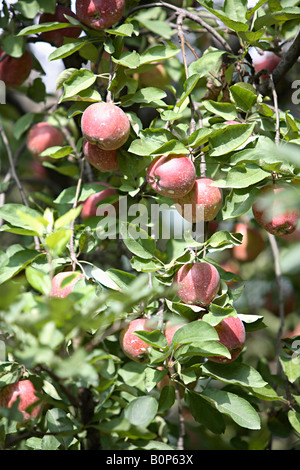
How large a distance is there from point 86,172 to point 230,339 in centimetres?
70

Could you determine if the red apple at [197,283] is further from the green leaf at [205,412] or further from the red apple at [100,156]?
the red apple at [100,156]

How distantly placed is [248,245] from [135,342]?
27.2 inches

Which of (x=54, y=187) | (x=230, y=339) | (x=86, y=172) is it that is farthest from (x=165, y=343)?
(x=54, y=187)

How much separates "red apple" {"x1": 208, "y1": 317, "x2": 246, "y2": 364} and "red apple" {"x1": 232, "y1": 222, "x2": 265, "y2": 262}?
58 centimetres

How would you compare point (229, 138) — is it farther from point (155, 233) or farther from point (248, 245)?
point (248, 245)

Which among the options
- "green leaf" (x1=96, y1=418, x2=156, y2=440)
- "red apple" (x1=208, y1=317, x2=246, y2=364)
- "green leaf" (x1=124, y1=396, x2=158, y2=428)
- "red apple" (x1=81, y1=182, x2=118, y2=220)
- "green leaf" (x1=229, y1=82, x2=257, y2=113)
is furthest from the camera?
"red apple" (x1=81, y1=182, x2=118, y2=220)

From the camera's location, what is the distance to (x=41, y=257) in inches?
42.1

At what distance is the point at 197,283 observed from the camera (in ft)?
2.97

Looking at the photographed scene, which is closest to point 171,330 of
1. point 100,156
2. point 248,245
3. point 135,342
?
point 135,342

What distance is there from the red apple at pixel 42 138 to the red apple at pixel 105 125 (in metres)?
0.51

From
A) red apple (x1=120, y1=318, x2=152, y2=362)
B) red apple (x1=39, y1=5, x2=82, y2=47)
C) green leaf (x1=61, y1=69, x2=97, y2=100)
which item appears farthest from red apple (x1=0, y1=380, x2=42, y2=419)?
red apple (x1=39, y1=5, x2=82, y2=47)

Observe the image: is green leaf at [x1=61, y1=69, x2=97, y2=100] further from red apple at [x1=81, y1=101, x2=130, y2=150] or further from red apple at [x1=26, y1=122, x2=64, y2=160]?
red apple at [x1=26, y1=122, x2=64, y2=160]

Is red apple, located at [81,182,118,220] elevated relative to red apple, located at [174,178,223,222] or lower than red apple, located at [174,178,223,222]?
lower

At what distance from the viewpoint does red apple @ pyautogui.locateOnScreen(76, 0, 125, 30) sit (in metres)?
1.07
